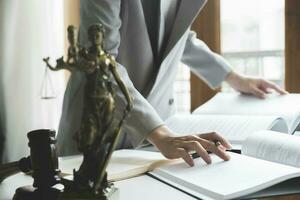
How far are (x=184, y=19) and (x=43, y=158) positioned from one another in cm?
56

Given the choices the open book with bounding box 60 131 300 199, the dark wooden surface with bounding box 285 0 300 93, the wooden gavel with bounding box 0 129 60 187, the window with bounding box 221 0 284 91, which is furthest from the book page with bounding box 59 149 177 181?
the window with bounding box 221 0 284 91

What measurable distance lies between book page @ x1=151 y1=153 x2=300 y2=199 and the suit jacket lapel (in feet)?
1.10

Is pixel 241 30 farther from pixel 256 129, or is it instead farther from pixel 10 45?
pixel 10 45

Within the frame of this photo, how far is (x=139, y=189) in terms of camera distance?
68 cm

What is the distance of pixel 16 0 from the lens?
2.14 m

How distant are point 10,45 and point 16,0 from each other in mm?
219

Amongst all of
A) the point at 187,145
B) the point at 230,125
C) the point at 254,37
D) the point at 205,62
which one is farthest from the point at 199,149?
the point at 254,37

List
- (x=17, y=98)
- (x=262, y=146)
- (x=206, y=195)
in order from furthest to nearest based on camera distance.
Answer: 1. (x=17, y=98)
2. (x=262, y=146)
3. (x=206, y=195)

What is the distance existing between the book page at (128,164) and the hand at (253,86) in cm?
42

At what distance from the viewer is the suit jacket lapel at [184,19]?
105 cm

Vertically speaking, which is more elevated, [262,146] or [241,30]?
[241,30]

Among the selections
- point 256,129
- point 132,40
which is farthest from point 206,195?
point 132,40

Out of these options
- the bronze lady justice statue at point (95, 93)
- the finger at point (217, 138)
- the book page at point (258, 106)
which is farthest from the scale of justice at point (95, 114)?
the book page at point (258, 106)

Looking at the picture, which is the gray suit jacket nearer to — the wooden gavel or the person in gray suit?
the person in gray suit
